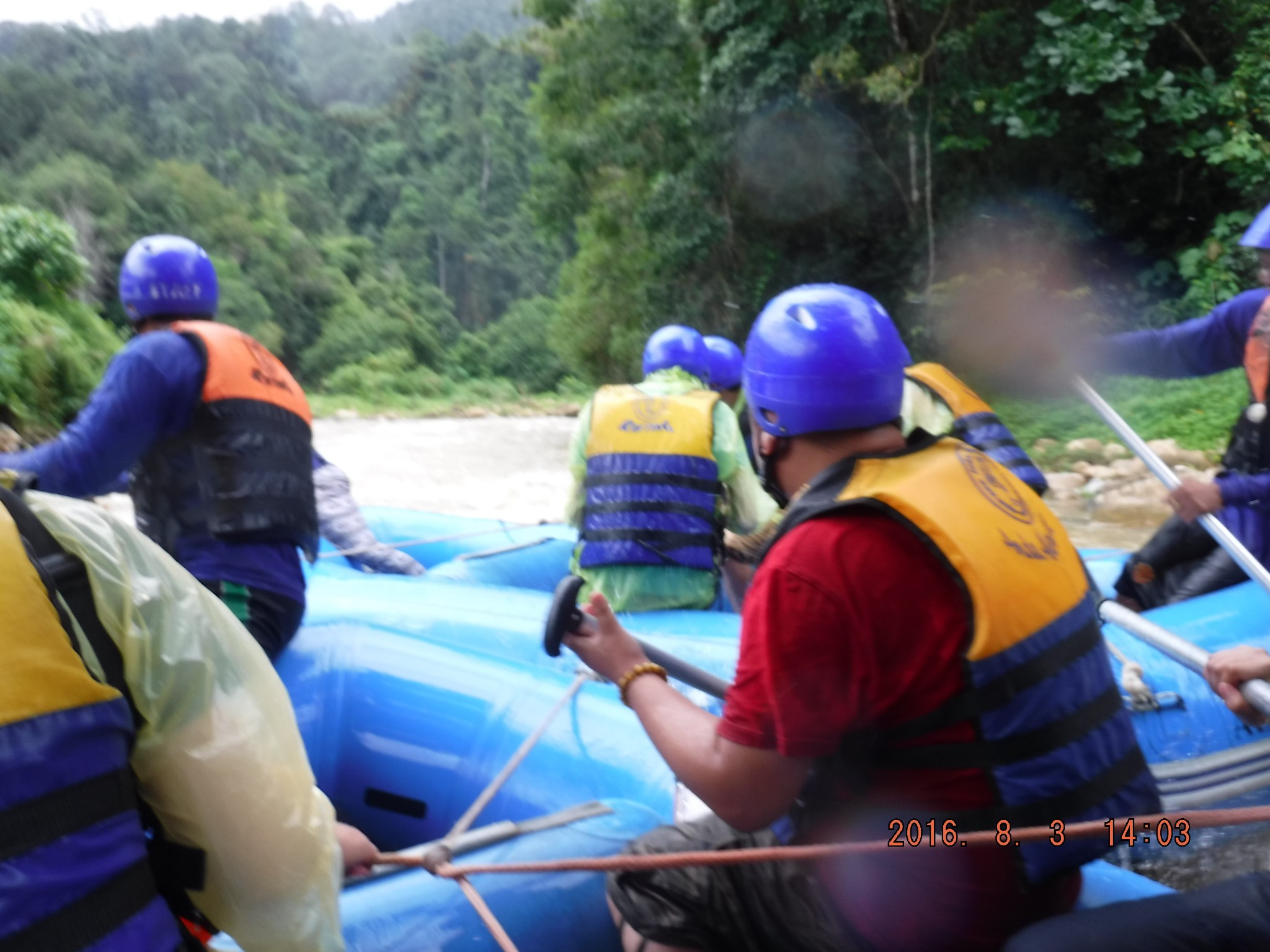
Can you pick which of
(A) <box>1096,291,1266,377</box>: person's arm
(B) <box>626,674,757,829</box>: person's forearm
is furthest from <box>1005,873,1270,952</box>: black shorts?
(A) <box>1096,291,1266,377</box>: person's arm

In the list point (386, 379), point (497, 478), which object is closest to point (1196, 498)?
point (497, 478)

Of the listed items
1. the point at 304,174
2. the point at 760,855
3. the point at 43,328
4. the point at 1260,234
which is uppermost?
the point at 304,174

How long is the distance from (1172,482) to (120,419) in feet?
10.5

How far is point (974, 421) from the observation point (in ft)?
11.6

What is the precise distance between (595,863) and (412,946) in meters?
0.35

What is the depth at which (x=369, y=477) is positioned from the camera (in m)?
12.9

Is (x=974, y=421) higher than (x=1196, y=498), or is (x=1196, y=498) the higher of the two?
(x=974, y=421)

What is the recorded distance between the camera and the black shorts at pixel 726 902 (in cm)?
153

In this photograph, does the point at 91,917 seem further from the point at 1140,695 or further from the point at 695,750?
the point at 1140,695

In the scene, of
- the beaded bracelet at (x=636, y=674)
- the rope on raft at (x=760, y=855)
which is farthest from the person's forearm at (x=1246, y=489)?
the beaded bracelet at (x=636, y=674)

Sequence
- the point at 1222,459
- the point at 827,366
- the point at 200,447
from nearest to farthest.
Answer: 1. the point at 827,366
2. the point at 200,447
3. the point at 1222,459

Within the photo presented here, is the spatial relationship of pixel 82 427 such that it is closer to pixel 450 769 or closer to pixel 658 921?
pixel 450 769

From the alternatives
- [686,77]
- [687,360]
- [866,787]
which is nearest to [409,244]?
[686,77]

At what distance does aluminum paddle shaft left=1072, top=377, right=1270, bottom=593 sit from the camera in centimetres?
302
